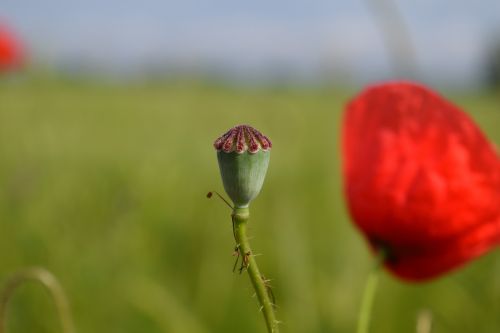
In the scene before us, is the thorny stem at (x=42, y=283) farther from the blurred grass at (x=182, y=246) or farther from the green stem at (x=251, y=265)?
the blurred grass at (x=182, y=246)

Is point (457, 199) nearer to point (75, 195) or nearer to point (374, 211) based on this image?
point (374, 211)

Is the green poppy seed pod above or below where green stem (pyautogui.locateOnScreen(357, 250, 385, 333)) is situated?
above

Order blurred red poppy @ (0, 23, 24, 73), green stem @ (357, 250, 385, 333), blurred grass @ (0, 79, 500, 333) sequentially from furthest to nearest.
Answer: blurred red poppy @ (0, 23, 24, 73) → blurred grass @ (0, 79, 500, 333) → green stem @ (357, 250, 385, 333)

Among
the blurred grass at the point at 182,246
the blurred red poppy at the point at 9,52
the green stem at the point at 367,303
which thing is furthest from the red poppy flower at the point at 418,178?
the blurred red poppy at the point at 9,52

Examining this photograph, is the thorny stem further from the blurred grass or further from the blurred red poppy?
the blurred red poppy

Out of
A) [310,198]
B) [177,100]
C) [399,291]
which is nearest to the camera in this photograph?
[399,291]

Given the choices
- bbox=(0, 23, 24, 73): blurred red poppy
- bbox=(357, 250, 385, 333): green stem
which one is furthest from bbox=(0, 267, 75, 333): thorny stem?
bbox=(0, 23, 24, 73): blurred red poppy

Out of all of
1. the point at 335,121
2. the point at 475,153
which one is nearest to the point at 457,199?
the point at 475,153
